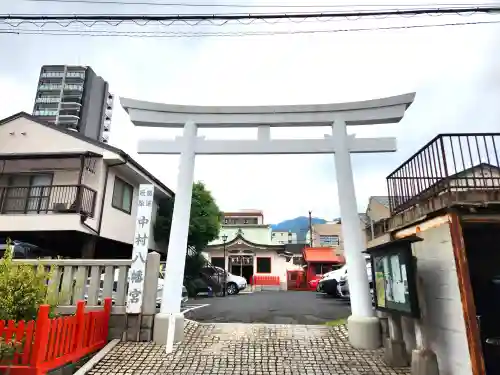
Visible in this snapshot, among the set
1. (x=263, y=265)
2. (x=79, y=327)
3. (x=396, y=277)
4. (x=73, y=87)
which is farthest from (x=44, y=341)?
(x=73, y=87)

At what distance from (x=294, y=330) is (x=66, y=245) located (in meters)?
11.8

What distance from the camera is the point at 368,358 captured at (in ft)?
21.0

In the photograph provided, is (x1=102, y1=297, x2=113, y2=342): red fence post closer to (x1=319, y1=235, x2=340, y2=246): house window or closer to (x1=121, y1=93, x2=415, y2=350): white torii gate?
(x1=121, y1=93, x2=415, y2=350): white torii gate

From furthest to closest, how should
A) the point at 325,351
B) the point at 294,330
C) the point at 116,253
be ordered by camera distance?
1. the point at 116,253
2. the point at 294,330
3. the point at 325,351

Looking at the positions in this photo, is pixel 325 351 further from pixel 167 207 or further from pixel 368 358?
pixel 167 207

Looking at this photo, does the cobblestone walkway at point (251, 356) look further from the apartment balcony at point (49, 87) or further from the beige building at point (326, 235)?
the apartment balcony at point (49, 87)

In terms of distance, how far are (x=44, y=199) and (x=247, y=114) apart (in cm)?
1045

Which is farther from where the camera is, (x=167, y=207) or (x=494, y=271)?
(x=167, y=207)

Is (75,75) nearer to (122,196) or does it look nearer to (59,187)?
(122,196)

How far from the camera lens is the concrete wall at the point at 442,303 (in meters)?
4.84

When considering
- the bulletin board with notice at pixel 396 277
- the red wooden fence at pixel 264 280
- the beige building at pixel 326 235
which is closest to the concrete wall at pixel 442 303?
the bulletin board with notice at pixel 396 277

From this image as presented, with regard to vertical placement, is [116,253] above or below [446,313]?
above

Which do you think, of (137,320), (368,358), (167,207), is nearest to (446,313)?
(368,358)

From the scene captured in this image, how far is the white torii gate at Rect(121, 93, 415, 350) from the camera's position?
310 inches
